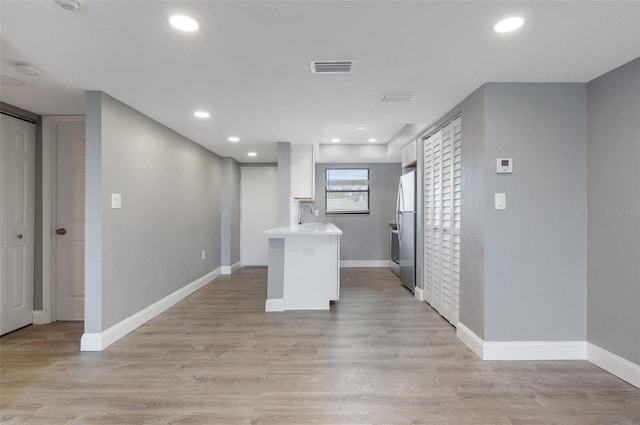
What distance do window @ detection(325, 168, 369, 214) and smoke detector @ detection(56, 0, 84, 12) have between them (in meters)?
5.35

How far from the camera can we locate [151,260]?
137 inches

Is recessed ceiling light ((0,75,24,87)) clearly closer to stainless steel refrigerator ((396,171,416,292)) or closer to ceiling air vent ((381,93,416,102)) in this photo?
ceiling air vent ((381,93,416,102))

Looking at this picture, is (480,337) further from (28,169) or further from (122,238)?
(28,169)

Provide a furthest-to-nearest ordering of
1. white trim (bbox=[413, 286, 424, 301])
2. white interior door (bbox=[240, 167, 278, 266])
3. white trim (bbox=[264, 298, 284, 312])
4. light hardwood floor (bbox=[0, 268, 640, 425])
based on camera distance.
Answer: white interior door (bbox=[240, 167, 278, 266]) < white trim (bbox=[413, 286, 424, 301]) < white trim (bbox=[264, 298, 284, 312]) < light hardwood floor (bbox=[0, 268, 640, 425])

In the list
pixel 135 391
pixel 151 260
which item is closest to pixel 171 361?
pixel 135 391

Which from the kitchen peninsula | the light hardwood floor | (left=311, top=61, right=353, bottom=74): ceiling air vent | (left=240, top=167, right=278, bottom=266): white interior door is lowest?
the light hardwood floor

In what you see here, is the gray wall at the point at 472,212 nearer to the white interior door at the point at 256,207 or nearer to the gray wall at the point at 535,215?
the gray wall at the point at 535,215

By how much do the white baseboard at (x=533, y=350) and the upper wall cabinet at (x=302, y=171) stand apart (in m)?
2.81

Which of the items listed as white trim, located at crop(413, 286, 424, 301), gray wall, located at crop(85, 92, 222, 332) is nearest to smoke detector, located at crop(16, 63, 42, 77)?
gray wall, located at crop(85, 92, 222, 332)

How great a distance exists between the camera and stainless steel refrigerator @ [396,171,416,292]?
440cm

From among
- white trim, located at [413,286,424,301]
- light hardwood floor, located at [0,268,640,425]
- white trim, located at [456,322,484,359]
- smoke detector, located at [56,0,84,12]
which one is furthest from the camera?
white trim, located at [413,286,424,301]

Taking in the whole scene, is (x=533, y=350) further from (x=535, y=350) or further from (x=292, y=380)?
(x=292, y=380)

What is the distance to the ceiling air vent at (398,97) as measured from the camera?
2713 millimetres

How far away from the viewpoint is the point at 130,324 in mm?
3078
